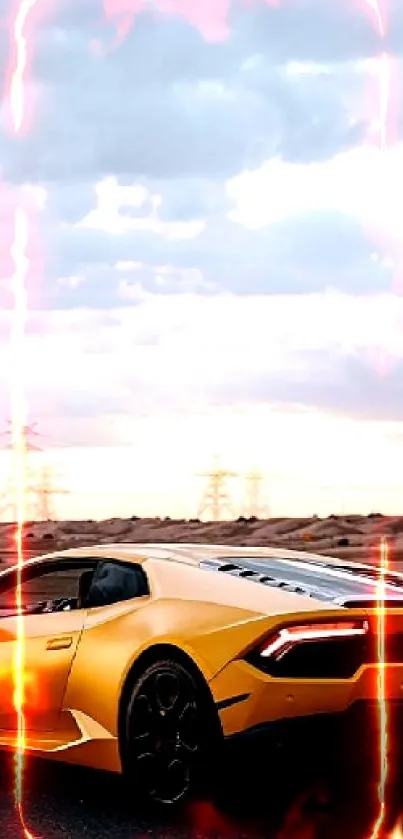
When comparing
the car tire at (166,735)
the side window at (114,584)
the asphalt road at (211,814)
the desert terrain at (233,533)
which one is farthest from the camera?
the desert terrain at (233,533)

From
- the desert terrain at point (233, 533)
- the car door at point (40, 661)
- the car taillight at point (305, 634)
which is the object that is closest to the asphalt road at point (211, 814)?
the car door at point (40, 661)

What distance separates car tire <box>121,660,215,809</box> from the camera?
25.0 ft

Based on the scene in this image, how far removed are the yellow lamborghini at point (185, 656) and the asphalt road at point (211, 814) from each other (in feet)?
0.67

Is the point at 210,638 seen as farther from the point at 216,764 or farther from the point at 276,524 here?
the point at 276,524

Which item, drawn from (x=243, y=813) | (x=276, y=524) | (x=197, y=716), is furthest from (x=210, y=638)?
(x=276, y=524)

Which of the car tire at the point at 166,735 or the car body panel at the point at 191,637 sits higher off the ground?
the car body panel at the point at 191,637

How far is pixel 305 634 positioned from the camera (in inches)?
297

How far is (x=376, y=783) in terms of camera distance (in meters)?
8.11

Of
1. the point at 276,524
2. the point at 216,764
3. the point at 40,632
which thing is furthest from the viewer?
the point at 276,524

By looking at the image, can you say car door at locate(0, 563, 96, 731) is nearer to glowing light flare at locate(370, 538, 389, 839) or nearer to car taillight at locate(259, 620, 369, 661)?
car taillight at locate(259, 620, 369, 661)

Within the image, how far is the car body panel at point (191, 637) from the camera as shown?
7453mm

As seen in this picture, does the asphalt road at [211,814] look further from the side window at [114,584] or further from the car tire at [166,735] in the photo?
the side window at [114,584]

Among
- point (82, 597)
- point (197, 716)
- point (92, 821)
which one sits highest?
point (82, 597)

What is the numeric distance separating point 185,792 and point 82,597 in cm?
145
